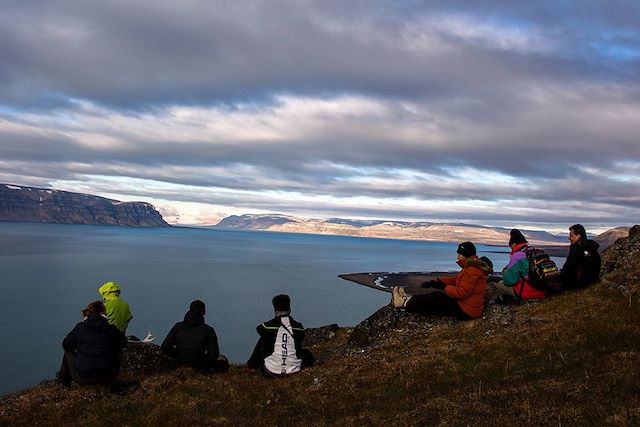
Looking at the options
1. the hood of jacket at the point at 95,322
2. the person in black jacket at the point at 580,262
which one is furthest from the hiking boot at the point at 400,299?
the hood of jacket at the point at 95,322

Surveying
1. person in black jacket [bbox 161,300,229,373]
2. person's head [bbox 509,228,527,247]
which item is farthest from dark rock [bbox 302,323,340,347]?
person's head [bbox 509,228,527,247]

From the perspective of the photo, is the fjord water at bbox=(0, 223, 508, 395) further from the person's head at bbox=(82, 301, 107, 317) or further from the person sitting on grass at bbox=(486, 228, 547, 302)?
the person sitting on grass at bbox=(486, 228, 547, 302)

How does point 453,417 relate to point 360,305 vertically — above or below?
above

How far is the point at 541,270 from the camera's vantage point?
18.5m

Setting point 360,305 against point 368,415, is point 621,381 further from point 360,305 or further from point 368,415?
point 360,305

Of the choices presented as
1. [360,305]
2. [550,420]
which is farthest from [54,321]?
[550,420]

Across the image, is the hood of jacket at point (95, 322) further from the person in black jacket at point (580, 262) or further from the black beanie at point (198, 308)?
the person in black jacket at point (580, 262)

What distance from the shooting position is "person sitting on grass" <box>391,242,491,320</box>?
670 inches

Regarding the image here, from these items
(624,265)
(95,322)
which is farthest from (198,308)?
(624,265)

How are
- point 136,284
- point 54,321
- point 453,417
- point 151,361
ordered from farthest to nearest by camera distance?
point 136,284 < point 54,321 < point 151,361 < point 453,417

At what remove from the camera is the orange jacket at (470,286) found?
17.0 metres

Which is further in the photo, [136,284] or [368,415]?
[136,284]

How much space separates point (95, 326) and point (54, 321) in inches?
2356

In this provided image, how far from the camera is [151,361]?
17.1 m
